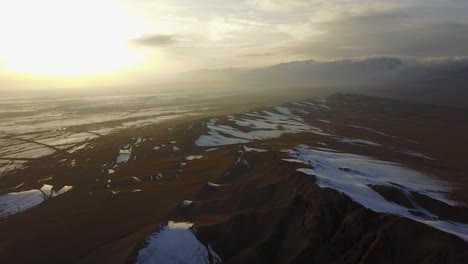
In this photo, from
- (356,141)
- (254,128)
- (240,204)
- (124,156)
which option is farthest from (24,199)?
(356,141)

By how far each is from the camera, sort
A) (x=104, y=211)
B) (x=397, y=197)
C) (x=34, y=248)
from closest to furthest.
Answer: (x=34, y=248) < (x=397, y=197) < (x=104, y=211)

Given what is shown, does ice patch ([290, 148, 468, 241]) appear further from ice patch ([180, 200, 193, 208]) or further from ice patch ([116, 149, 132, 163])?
ice patch ([116, 149, 132, 163])

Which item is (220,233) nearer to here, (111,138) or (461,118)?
(111,138)

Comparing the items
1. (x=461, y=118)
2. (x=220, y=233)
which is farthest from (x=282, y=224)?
(x=461, y=118)

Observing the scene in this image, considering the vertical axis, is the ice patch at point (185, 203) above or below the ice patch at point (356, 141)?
above

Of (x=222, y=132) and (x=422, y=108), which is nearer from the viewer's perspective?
(x=222, y=132)

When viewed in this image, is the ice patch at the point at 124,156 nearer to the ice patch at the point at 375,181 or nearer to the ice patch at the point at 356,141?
the ice patch at the point at 375,181

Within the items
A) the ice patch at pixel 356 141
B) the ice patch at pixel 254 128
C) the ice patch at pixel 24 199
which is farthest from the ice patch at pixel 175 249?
the ice patch at pixel 356 141
